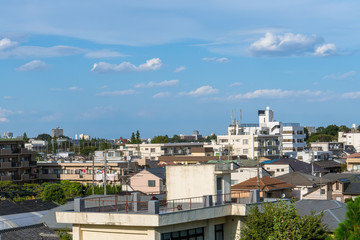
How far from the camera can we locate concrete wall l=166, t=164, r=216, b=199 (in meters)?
19.6

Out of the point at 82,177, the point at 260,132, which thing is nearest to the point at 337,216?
the point at 82,177

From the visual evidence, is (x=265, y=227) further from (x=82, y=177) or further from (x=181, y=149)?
(x=181, y=149)

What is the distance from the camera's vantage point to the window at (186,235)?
16956mm

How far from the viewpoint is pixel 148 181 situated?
5819cm

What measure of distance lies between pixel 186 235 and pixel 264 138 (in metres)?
78.7

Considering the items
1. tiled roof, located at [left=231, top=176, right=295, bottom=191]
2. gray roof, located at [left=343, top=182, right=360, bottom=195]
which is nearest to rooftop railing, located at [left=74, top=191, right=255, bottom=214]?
tiled roof, located at [left=231, top=176, right=295, bottom=191]

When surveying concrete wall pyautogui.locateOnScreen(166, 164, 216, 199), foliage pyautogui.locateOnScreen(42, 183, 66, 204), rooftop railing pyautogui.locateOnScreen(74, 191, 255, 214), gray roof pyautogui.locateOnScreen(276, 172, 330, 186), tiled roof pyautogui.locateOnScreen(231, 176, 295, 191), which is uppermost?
concrete wall pyautogui.locateOnScreen(166, 164, 216, 199)

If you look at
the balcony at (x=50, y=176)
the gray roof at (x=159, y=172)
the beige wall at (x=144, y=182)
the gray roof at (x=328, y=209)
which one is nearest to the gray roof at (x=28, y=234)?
the gray roof at (x=328, y=209)

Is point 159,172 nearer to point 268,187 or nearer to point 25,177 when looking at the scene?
point 25,177

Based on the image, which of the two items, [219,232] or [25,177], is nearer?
[219,232]

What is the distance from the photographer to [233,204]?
1919cm

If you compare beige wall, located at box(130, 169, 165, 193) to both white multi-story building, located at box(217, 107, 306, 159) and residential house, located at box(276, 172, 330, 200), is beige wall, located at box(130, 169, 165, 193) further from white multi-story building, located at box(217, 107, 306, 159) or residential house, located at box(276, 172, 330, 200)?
white multi-story building, located at box(217, 107, 306, 159)

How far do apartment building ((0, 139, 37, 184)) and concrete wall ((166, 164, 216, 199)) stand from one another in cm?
4760

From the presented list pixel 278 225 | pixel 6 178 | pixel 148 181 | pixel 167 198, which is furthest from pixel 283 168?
pixel 278 225
